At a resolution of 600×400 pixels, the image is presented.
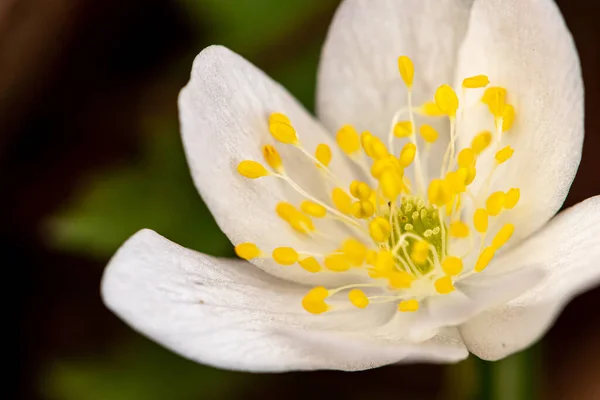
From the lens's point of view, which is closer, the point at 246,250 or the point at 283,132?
the point at 246,250

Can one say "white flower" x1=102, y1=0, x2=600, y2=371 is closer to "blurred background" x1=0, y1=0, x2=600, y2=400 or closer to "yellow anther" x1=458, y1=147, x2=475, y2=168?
"yellow anther" x1=458, y1=147, x2=475, y2=168

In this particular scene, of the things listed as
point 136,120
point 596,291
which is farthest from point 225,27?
point 596,291

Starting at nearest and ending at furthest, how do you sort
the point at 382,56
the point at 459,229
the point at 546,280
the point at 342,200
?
the point at 546,280 < the point at 459,229 < the point at 342,200 < the point at 382,56

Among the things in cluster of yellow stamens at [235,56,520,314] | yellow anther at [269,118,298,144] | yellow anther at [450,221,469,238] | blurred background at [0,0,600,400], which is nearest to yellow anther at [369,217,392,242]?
cluster of yellow stamens at [235,56,520,314]

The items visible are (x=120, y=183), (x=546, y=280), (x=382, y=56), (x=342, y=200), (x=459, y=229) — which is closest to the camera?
(x=546, y=280)

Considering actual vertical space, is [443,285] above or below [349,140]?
below

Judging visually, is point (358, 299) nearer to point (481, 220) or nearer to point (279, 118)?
point (481, 220)

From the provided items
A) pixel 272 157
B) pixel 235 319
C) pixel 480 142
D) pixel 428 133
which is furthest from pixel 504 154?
pixel 235 319
